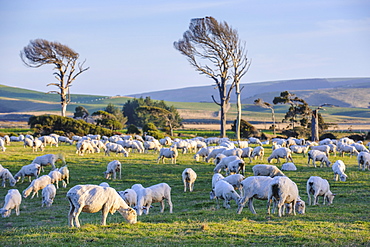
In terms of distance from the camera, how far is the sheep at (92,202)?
37.2 feet

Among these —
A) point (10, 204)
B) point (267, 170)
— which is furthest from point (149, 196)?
point (267, 170)

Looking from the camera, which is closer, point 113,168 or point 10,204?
point 10,204

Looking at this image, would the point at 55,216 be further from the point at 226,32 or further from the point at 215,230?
the point at 226,32

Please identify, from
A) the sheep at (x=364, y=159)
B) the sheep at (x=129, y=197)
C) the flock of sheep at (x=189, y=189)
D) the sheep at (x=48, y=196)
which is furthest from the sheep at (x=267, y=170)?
the sheep at (x=48, y=196)

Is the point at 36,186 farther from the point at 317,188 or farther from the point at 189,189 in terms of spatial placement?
the point at 317,188

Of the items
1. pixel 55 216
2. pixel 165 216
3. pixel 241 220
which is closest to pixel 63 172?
pixel 55 216

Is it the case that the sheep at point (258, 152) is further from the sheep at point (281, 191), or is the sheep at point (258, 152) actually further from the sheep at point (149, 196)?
the sheep at point (281, 191)

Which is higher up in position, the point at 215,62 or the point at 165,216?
the point at 215,62

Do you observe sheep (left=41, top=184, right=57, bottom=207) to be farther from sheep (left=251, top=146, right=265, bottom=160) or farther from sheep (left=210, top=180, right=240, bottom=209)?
sheep (left=251, top=146, right=265, bottom=160)

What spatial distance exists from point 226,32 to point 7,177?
129ft

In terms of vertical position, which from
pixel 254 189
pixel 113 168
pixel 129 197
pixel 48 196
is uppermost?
pixel 254 189

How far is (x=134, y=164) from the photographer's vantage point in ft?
91.6

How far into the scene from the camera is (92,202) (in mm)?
11469

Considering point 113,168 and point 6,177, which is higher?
point 113,168
